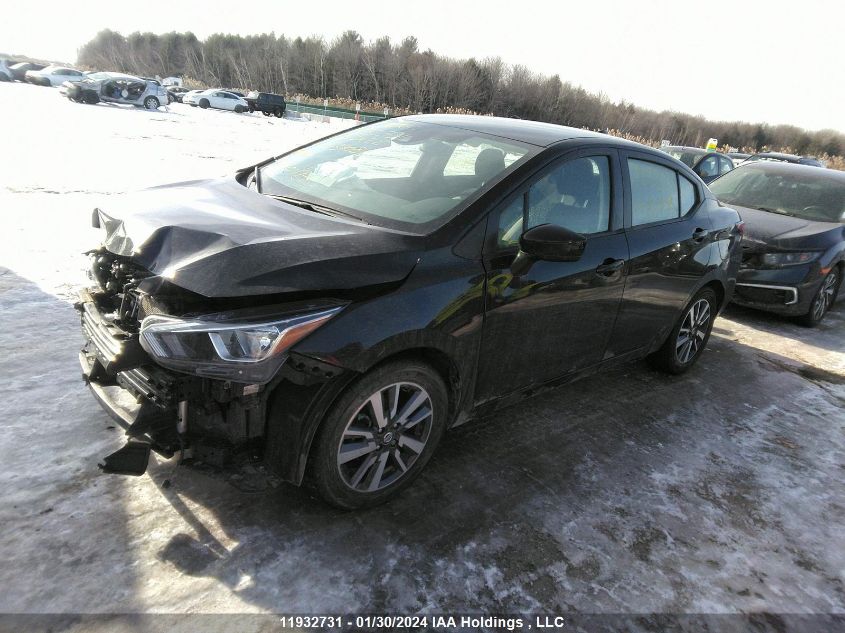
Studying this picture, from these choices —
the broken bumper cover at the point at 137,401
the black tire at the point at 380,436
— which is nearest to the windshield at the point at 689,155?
the black tire at the point at 380,436

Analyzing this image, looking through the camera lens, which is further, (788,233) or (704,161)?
(704,161)

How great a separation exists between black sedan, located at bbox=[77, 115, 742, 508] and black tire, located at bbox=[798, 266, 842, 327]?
3.93 metres

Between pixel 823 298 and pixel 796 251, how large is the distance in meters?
0.82

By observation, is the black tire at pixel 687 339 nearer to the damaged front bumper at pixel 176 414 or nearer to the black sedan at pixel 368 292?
the black sedan at pixel 368 292

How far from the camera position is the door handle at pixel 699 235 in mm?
4359

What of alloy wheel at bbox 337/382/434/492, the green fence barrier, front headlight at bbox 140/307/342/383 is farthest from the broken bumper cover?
the green fence barrier

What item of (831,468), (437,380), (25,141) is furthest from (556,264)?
(25,141)

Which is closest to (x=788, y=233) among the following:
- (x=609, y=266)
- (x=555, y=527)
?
(x=609, y=266)

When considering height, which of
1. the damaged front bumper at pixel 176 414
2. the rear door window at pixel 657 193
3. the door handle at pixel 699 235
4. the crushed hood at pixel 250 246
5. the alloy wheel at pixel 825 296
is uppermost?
the rear door window at pixel 657 193

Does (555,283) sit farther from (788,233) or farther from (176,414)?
(788,233)

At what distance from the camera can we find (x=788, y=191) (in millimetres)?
7629

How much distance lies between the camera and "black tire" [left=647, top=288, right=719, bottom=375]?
15.3 feet

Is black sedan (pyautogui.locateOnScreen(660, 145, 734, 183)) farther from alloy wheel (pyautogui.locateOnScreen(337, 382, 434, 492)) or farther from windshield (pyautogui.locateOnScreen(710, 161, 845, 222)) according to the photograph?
alloy wheel (pyautogui.locateOnScreen(337, 382, 434, 492))

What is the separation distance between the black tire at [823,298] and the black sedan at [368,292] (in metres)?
3.93
